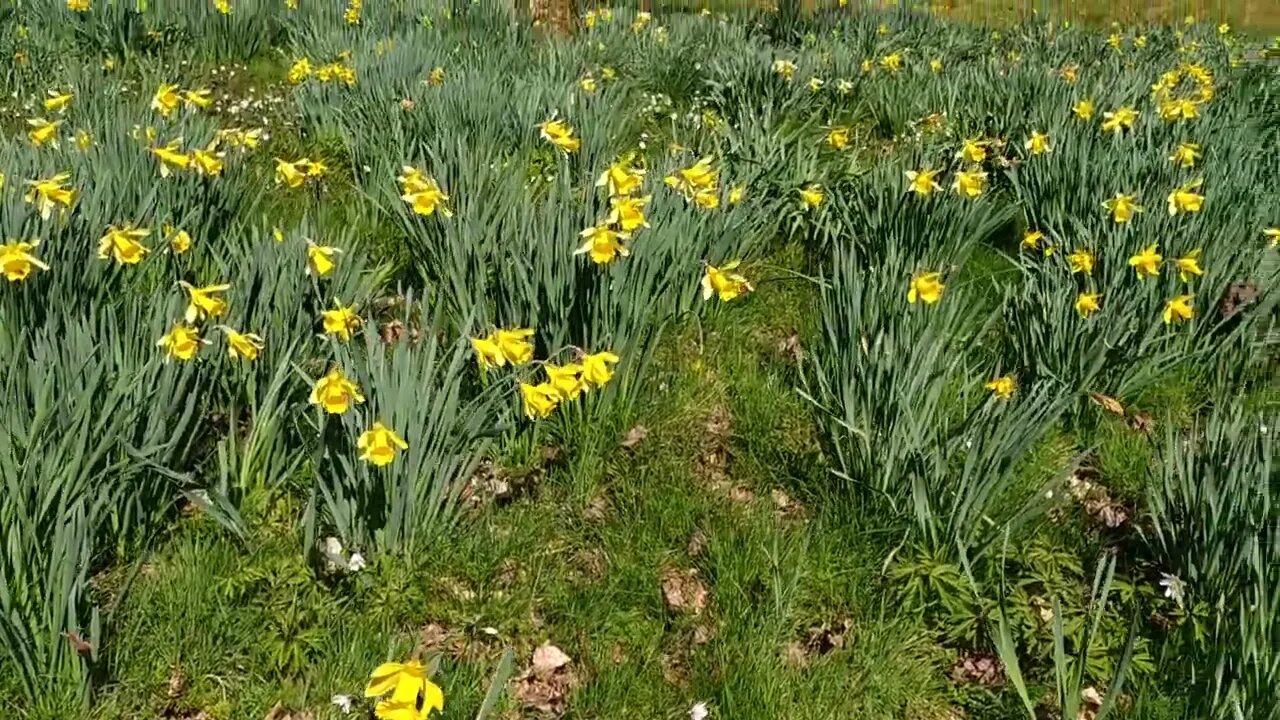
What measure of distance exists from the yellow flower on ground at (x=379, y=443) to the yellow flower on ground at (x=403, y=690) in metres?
0.52

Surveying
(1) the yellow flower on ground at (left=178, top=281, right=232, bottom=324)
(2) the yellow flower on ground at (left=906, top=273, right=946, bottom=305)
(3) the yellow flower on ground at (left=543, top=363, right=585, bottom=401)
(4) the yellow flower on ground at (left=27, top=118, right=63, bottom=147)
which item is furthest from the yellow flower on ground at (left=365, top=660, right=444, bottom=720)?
(4) the yellow flower on ground at (left=27, top=118, right=63, bottom=147)

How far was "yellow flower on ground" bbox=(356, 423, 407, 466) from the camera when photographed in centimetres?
174

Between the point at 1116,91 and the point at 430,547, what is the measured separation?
172 inches

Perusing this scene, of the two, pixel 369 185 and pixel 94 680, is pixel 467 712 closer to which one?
pixel 94 680

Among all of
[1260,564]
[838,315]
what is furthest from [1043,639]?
[838,315]

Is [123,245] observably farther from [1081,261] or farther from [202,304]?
[1081,261]

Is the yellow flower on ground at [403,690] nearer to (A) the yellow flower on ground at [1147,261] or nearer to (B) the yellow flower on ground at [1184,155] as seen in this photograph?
(A) the yellow flower on ground at [1147,261]

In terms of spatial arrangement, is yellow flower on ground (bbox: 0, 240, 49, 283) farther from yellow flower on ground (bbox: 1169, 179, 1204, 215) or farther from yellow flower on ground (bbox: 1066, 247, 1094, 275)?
A: yellow flower on ground (bbox: 1169, 179, 1204, 215)

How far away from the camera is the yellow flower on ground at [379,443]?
5.70 ft

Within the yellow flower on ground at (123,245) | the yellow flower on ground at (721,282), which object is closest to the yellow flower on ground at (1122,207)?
the yellow flower on ground at (721,282)

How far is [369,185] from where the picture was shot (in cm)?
371

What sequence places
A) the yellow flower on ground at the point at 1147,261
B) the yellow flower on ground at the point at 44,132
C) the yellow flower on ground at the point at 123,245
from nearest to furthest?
the yellow flower on ground at the point at 123,245 < the yellow flower on ground at the point at 1147,261 < the yellow flower on ground at the point at 44,132

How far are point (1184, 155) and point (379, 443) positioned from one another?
2.91 m

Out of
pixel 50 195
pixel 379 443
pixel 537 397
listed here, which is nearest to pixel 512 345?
pixel 537 397
